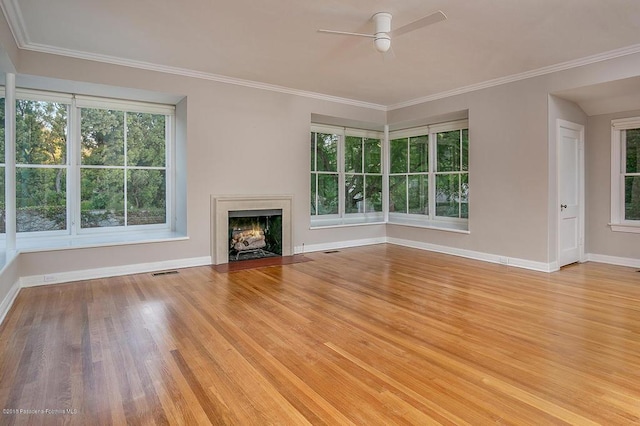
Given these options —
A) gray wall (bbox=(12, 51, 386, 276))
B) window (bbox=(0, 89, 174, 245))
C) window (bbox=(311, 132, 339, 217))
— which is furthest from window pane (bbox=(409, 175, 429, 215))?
window (bbox=(0, 89, 174, 245))

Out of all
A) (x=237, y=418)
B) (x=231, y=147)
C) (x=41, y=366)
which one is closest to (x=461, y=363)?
(x=237, y=418)

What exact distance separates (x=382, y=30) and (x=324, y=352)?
2.87m

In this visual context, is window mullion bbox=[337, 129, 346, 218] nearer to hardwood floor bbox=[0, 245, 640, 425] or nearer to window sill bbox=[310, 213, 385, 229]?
window sill bbox=[310, 213, 385, 229]

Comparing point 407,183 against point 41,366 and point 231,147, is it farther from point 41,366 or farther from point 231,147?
point 41,366

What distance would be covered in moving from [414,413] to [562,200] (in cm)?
459

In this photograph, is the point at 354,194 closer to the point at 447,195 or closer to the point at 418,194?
the point at 418,194

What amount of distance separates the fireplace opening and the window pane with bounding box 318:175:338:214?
1325 mm

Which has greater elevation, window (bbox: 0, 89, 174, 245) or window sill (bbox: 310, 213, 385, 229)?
window (bbox: 0, 89, 174, 245)

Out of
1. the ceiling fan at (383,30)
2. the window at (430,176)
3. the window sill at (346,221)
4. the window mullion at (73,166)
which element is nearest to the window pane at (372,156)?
the window at (430,176)

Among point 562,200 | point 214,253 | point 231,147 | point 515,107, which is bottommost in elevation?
point 214,253

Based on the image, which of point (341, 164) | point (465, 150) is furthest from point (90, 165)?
point (465, 150)

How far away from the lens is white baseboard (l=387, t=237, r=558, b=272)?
16.6 ft

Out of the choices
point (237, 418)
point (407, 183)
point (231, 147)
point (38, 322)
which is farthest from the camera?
point (407, 183)

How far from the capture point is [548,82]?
4.87m
